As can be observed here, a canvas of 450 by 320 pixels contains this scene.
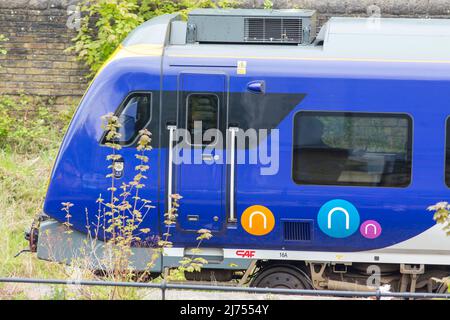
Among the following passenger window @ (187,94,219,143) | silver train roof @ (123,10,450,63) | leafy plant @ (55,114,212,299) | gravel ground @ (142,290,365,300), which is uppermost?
silver train roof @ (123,10,450,63)

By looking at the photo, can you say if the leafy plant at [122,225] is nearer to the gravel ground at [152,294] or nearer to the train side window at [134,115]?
the train side window at [134,115]

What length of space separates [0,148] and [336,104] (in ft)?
23.6

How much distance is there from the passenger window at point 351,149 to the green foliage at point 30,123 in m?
6.22

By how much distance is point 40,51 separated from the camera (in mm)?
15906

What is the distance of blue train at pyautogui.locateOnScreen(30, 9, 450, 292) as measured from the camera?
10.0 metres

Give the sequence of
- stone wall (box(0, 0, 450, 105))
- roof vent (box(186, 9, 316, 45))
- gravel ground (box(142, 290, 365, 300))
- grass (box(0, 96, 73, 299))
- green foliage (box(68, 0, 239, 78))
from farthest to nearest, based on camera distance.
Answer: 1. stone wall (box(0, 0, 450, 105))
2. green foliage (box(68, 0, 239, 78))
3. grass (box(0, 96, 73, 299))
4. roof vent (box(186, 9, 316, 45))
5. gravel ground (box(142, 290, 365, 300))

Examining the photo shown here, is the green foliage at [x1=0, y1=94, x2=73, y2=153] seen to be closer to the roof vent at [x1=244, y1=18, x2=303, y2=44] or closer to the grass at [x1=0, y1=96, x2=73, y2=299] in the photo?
the grass at [x1=0, y1=96, x2=73, y2=299]

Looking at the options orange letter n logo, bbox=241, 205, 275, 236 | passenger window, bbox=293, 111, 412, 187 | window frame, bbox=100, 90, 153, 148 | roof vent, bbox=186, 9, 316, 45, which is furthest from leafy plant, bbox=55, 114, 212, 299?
roof vent, bbox=186, 9, 316, 45

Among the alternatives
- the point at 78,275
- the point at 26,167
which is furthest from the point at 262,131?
the point at 26,167

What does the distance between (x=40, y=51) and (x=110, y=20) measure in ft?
4.28

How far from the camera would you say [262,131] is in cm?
1010

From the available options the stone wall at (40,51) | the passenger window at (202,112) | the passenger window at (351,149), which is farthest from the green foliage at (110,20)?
the passenger window at (351,149)

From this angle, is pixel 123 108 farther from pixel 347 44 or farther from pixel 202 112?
pixel 347 44

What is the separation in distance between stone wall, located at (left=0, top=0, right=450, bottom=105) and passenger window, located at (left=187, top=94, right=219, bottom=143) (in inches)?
232
